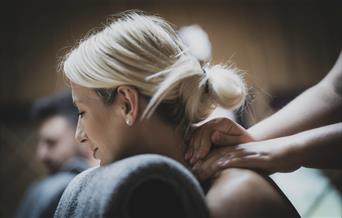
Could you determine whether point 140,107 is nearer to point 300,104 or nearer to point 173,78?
point 173,78

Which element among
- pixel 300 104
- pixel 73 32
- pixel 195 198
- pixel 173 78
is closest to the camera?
pixel 195 198

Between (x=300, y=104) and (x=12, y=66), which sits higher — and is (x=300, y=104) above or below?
above

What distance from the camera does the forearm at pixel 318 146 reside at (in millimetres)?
736

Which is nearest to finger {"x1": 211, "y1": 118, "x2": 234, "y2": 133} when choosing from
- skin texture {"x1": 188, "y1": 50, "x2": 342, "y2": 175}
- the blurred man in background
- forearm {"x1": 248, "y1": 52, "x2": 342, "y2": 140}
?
skin texture {"x1": 188, "y1": 50, "x2": 342, "y2": 175}

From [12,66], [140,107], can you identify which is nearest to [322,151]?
[140,107]

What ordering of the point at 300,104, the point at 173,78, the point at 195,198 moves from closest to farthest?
the point at 195,198 < the point at 173,78 < the point at 300,104

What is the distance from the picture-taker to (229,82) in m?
0.76

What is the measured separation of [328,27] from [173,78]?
2.13m

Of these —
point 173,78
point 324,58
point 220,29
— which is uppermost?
point 173,78

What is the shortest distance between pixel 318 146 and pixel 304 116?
142mm

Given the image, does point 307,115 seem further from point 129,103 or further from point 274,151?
point 129,103

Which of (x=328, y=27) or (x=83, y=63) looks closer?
(x=83, y=63)

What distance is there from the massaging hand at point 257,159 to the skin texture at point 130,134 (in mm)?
20

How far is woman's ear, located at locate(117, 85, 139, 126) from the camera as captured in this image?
73cm
